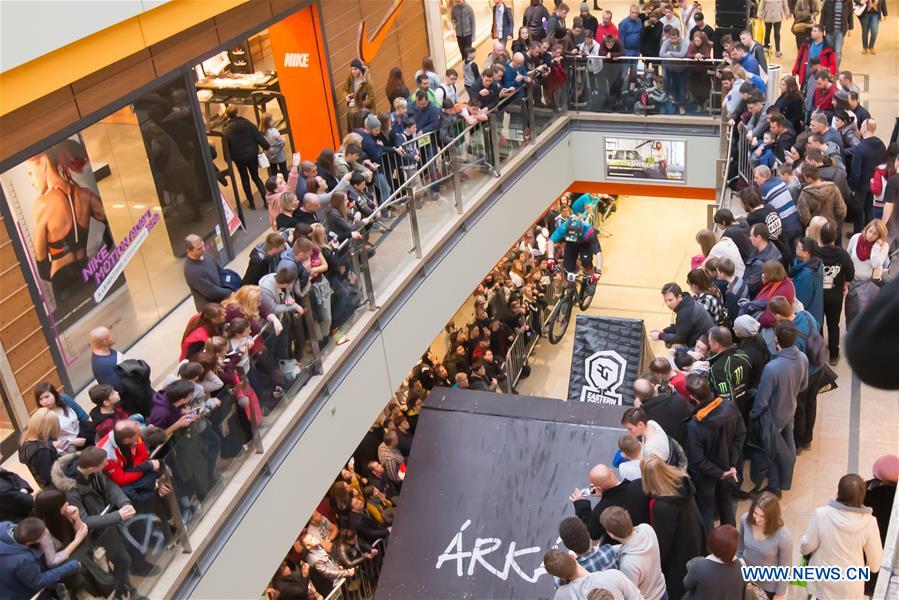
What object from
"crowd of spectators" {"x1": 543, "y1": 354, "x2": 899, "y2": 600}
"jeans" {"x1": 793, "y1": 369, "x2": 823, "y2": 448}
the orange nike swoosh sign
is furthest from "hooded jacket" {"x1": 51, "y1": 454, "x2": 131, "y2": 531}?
the orange nike swoosh sign

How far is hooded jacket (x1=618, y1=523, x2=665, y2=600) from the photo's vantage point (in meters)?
6.03

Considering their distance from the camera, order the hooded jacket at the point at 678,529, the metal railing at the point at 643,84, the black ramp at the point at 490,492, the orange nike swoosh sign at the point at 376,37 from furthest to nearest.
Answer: the orange nike swoosh sign at the point at 376,37, the metal railing at the point at 643,84, the black ramp at the point at 490,492, the hooded jacket at the point at 678,529

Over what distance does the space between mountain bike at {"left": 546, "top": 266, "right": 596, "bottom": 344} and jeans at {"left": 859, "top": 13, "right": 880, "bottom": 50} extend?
316 inches

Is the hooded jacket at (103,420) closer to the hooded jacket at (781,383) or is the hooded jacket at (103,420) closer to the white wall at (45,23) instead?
the white wall at (45,23)

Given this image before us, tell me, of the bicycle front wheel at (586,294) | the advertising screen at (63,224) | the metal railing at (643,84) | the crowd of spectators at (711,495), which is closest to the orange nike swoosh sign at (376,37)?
the metal railing at (643,84)

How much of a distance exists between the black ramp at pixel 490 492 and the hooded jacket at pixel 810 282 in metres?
1.86

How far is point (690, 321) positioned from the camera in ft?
26.7

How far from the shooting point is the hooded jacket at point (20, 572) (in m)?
5.54

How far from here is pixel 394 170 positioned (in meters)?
11.0

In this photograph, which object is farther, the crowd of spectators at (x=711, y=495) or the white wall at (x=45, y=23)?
the white wall at (x=45, y=23)

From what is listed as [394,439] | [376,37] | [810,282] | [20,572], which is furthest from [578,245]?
[20,572]

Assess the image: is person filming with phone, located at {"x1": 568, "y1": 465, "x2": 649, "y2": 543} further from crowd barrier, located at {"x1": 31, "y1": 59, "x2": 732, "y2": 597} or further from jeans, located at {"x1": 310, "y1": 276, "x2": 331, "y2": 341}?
jeans, located at {"x1": 310, "y1": 276, "x2": 331, "y2": 341}

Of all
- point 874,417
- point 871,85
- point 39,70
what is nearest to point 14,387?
point 39,70

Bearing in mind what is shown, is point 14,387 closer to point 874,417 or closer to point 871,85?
point 874,417
